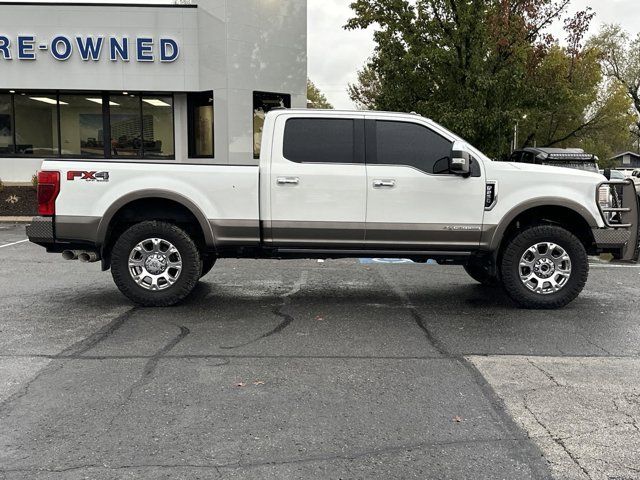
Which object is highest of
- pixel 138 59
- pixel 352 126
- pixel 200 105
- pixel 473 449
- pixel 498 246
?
pixel 138 59

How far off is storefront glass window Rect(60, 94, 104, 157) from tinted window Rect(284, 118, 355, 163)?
15438 millimetres

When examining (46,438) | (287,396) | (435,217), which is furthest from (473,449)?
(435,217)

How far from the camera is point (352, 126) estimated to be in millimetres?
6773

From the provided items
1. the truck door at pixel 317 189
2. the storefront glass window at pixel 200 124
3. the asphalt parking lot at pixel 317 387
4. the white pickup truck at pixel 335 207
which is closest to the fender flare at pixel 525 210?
the white pickup truck at pixel 335 207

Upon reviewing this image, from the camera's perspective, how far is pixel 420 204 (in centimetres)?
662

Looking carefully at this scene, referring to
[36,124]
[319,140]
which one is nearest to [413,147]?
[319,140]

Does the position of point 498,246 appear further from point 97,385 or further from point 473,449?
point 97,385

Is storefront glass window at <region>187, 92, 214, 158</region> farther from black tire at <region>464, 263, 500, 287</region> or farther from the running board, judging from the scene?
the running board

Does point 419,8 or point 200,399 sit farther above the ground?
point 419,8

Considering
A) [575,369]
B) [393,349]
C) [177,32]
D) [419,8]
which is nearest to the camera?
[575,369]

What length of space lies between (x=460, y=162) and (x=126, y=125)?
16386 millimetres

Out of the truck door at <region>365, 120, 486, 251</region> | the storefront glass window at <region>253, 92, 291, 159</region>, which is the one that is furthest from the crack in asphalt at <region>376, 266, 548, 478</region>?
the storefront glass window at <region>253, 92, 291, 159</region>

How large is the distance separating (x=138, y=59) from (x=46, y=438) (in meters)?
17.8

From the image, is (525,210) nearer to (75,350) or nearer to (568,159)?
(75,350)
